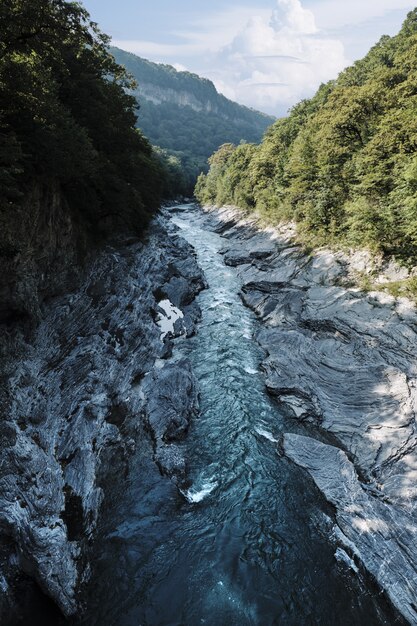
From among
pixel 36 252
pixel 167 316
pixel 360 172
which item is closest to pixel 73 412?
pixel 36 252

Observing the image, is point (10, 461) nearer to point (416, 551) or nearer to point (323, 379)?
point (416, 551)

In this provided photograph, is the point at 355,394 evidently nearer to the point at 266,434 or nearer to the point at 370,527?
the point at 266,434

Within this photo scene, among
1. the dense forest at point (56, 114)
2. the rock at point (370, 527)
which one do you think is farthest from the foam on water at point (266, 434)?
the dense forest at point (56, 114)

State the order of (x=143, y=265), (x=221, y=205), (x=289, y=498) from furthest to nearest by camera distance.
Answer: (x=221, y=205) → (x=143, y=265) → (x=289, y=498)

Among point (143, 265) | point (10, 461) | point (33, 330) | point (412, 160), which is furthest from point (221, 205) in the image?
point (10, 461)

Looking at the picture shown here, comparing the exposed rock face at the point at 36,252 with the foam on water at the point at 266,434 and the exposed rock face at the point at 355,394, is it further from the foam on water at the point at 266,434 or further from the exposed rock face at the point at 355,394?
the exposed rock face at the point at 355,394

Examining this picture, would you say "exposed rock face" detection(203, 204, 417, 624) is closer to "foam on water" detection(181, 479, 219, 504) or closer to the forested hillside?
"foam on water" detection(181, 479, 219, 504)
